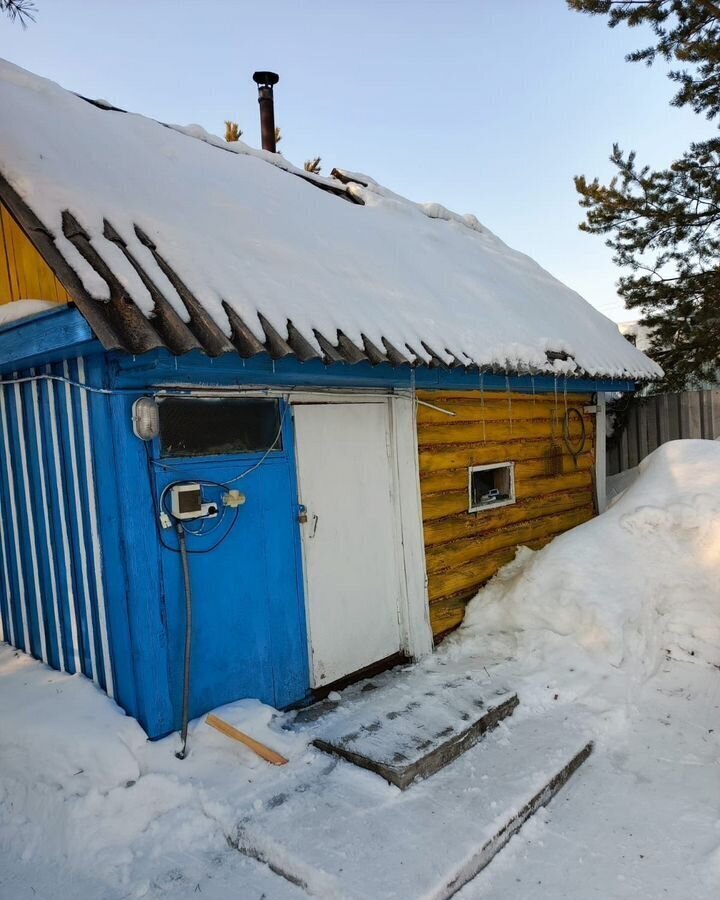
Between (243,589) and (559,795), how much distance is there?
222cm

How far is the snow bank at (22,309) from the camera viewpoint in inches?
129

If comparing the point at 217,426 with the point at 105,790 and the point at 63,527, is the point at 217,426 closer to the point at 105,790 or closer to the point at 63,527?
the point at 63,527

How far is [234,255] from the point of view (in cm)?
402

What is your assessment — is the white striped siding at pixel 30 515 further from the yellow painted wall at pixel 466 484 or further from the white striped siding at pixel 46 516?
the yellow painted wall at pixel 466 484

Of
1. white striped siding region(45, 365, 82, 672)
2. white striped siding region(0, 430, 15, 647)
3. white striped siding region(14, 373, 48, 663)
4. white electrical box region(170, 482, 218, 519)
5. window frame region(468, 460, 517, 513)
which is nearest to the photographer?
white electrical box region(170, 482, 218, 519)

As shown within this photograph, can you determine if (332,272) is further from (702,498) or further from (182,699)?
(702,498)

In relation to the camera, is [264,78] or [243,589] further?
[264,78]

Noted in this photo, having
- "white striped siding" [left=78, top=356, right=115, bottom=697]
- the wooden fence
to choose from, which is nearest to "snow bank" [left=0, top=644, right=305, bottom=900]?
"white striped siding" [left=78, top=356, right=115, bottom=697]

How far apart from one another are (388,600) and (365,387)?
1.80 m

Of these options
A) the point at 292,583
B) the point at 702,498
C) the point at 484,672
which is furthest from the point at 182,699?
the point at 702,498

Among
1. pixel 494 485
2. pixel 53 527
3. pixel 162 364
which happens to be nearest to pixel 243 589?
pixel 53 527

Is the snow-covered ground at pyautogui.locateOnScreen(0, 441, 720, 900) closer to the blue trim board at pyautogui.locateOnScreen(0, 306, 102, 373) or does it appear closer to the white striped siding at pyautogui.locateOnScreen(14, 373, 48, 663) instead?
the white striped siding at pyautogui.locateOnScreen(14, 373, 48, 663)

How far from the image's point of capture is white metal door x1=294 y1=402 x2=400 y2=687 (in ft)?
14.8

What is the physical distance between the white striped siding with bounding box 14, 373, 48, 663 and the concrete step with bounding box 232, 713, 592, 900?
2.15 meters
